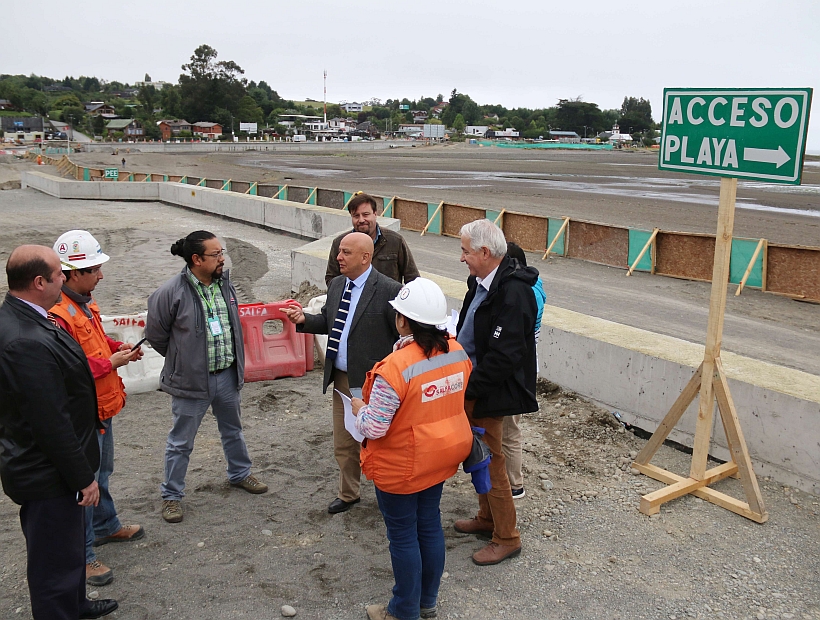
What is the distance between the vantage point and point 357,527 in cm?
472

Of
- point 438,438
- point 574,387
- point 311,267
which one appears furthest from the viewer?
point 311,267

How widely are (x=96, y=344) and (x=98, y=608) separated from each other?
57.2 inches

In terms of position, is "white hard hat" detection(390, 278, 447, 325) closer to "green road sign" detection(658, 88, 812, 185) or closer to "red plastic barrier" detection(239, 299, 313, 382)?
"green road sign" detection(658, 88, 812, 185)

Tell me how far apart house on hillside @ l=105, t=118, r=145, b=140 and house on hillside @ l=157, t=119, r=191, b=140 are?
389 centimetres

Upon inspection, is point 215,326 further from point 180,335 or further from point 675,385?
point 675,385

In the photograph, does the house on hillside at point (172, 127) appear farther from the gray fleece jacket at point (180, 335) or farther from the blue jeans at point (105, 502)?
the blue jeans at point (105, 502)

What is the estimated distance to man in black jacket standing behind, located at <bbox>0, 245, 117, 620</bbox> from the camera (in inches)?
124

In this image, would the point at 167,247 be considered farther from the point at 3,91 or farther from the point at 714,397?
the point at 3,91

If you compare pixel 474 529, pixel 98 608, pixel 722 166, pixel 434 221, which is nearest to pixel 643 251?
pixel 434 221

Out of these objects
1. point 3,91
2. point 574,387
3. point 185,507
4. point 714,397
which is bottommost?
point 185,507

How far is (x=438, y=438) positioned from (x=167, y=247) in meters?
15.4

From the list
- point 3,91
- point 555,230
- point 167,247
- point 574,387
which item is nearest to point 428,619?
point 574,387

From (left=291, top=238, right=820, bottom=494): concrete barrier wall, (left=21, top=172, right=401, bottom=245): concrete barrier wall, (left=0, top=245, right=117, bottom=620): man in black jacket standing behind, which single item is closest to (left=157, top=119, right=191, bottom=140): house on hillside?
(left=21, top=172, right=401, bottom=245): concrete barrier wall

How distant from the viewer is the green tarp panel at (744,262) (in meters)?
12.9
